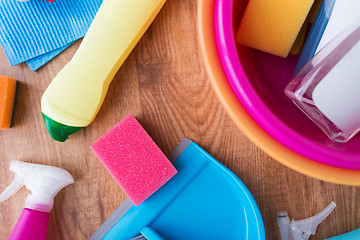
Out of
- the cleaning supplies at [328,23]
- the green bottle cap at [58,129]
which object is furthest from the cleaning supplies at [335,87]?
the green bottle cap at [58,129]

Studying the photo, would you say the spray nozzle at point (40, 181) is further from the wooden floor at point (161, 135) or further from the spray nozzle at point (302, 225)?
the spray nozzle at point (302, 225)

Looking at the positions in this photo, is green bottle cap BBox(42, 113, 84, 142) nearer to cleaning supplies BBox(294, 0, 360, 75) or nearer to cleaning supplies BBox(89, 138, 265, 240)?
cleaning supplies BBox(89, 138, 265, 240)

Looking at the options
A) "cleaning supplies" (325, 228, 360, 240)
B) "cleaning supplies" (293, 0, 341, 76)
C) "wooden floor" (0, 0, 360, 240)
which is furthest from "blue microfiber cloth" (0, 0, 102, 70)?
"cleaning supplies" (325, 228, 360, 240)

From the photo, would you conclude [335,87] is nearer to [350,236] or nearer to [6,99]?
Answer: [350,236]

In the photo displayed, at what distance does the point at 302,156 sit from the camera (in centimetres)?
35

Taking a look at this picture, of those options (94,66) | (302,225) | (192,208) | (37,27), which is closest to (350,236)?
(302,225)

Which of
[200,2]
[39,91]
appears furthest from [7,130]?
[200,2]

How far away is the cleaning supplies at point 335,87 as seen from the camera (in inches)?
12.9

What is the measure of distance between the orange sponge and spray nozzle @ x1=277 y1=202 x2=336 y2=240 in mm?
391

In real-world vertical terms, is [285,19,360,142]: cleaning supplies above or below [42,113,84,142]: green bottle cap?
above

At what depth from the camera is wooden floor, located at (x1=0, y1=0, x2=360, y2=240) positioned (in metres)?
0.46

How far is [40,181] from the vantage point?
1.49 feet

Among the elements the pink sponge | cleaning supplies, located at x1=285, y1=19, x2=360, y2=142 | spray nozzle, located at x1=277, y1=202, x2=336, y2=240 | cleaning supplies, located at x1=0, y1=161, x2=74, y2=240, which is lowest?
cleaning supplies, located at x1=0, y1=161, x2=74, y2=240

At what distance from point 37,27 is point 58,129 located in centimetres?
14
